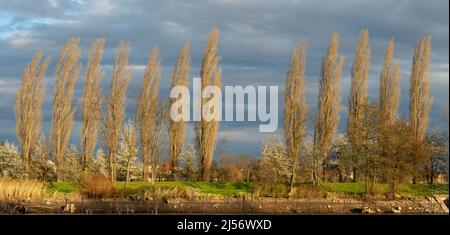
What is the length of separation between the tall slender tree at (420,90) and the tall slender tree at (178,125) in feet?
45.4

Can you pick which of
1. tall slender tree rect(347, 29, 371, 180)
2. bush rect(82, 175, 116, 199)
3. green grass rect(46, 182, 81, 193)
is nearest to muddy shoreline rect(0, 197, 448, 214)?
bush rect(82, 175, 116, 199)

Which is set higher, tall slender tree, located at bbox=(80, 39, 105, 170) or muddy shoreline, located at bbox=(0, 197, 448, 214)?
tall slender tree, located at bbox=(80, 39, 105, 170)

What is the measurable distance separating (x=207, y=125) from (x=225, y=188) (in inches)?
188

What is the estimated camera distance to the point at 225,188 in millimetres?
32375

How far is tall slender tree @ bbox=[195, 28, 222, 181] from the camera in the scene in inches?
1400

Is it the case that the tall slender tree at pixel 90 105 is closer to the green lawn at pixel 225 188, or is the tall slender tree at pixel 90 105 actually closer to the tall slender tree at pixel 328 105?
the green lawn at pixel 225 188

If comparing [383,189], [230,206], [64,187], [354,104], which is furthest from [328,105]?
[64,187]

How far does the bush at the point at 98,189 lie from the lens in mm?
28672

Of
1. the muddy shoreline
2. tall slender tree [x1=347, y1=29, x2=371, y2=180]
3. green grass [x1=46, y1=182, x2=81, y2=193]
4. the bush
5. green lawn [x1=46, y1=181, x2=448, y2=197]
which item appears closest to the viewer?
the muddy shoreline

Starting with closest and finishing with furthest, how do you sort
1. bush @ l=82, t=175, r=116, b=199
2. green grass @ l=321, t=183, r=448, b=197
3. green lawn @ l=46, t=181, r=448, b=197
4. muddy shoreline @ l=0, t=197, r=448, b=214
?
muddy shoreline @ l=0, t=197, r=448, b=214, bush @ l=82, t=175, r=116, b=199, green lawn @ l=46, t=181, r=448, b=197, green grass @ l=321, t=183, r=448, b=197

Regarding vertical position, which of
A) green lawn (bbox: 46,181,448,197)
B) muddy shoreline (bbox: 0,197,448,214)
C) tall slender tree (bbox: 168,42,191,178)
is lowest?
muddy shoreline (bbox: 0,197,448,214)

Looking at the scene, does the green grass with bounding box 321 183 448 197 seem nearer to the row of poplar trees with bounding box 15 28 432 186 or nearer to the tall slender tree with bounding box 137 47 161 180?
the row of poplar trees with bounding box 15 28 432 186

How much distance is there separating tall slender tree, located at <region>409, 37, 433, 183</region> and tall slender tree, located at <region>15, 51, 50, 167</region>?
21.8 metres

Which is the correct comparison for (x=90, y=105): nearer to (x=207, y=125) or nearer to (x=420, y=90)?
(x=207, y=125)
